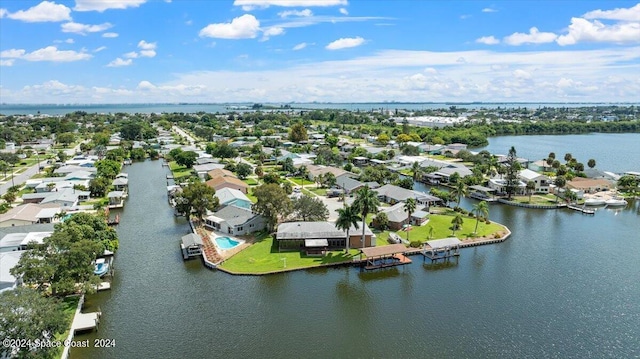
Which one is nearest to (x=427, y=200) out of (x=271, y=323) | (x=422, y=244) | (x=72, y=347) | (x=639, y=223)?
(x=422, y=244)

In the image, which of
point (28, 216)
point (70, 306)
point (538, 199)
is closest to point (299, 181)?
point (538, 199)

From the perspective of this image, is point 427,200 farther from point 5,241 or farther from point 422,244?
point 5,241

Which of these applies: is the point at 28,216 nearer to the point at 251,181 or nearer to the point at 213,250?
the point at 213,250

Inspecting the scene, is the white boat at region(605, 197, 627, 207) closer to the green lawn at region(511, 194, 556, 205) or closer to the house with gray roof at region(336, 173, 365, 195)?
the green lawn at region(511, 194, 556, 205)

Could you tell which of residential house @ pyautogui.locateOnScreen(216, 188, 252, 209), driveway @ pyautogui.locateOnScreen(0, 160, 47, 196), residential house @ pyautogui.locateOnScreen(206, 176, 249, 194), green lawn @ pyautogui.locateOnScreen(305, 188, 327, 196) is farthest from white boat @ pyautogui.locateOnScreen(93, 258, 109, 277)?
driveway @ pyautogui.locateOnScreen(0, 160, 47, 196)

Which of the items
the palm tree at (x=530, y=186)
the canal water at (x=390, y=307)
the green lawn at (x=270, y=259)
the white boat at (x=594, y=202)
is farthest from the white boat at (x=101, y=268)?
the white boat at (x=594, y=202)

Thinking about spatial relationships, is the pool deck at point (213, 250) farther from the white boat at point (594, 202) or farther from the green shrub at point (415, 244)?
the white boat at point (594, 202)
